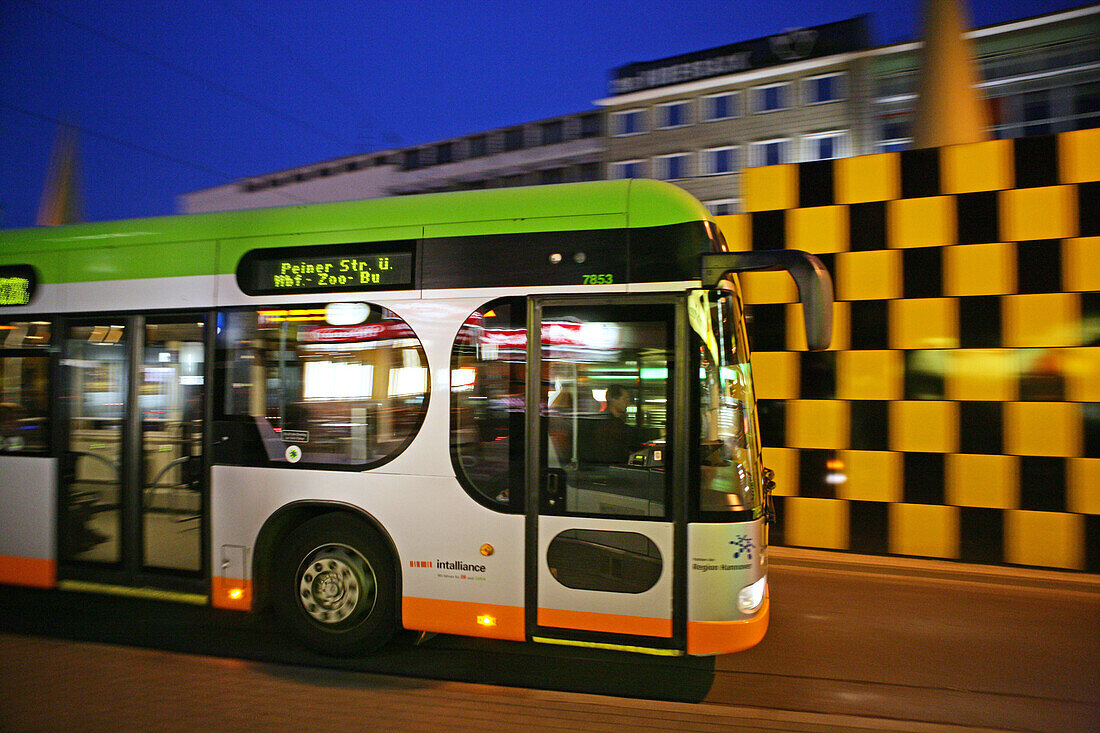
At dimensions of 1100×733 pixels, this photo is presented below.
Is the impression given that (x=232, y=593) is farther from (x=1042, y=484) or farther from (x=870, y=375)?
(x=1042, y=484)

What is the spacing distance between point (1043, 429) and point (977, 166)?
8.02ft

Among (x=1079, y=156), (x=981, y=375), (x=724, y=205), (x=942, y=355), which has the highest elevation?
(x=724, y=205)

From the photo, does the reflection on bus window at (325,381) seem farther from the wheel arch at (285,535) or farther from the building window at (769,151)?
the building window at (769,151)

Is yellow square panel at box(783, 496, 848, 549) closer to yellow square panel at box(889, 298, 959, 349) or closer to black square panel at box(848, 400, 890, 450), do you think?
black square panel at box(848, 400, 890, 450)

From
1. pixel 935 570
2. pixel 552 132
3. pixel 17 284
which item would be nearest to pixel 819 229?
pixel 935 570

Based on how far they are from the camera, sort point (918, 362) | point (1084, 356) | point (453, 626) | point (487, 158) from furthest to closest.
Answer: point (487, 158), point (918, 362), point (1084, 356), point (453, 626)

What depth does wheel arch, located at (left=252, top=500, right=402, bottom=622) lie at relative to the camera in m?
4.37

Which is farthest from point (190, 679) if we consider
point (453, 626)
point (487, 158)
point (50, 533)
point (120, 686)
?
point (487, 158)

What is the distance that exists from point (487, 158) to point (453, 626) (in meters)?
39.0

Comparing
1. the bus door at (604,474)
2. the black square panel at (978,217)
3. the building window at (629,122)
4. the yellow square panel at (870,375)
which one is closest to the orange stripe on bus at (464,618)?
the bus door at (604,474)

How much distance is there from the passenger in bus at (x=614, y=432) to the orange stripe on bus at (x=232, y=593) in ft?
8.29

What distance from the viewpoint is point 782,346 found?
711 centimetres

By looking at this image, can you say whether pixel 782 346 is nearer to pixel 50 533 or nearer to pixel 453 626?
pixel 453 626

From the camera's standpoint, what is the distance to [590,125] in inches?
1479
